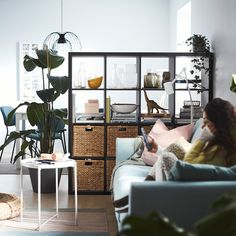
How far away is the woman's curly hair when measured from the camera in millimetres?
3276

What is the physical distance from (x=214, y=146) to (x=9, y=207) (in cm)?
193

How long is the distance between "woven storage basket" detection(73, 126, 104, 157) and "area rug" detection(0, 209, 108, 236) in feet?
2.69

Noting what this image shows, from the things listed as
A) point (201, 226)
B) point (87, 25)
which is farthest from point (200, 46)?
point (201, 226)

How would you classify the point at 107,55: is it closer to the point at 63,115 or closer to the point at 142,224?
the point at 63,115

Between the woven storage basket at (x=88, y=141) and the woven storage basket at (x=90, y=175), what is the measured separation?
0.09m

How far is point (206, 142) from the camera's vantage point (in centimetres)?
336

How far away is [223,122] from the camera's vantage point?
11.2 feet

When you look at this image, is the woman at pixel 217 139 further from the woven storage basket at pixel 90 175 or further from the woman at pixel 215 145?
the woven storage basket at pixel 90 175

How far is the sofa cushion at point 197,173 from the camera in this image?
281 cm

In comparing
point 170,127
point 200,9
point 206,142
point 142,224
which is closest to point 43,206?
point 170,127

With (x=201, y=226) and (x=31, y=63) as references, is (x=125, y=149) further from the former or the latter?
(x=201, y=226)

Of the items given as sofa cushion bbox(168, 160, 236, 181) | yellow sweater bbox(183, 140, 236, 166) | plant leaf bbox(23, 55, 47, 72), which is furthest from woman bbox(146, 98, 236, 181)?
plant leaf bbox(23, 55, 47, 72)

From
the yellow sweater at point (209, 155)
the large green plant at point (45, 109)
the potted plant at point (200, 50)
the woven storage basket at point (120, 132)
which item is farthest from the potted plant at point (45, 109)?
the yellow sweater at point (209, 155)

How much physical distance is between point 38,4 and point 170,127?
4.77 metres
